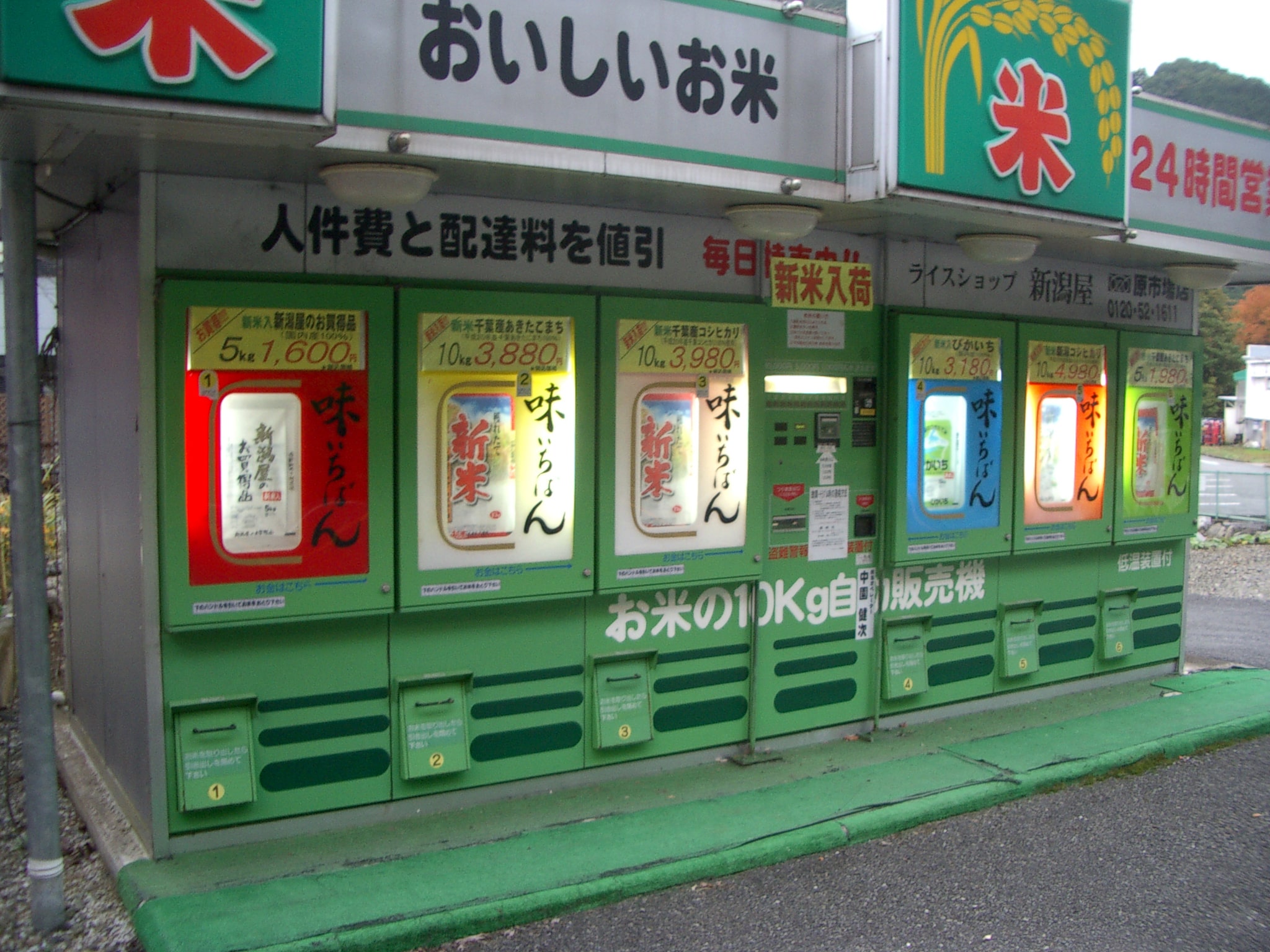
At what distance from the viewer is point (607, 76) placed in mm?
5004

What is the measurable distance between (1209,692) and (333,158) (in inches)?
280

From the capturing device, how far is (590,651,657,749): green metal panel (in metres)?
5.96

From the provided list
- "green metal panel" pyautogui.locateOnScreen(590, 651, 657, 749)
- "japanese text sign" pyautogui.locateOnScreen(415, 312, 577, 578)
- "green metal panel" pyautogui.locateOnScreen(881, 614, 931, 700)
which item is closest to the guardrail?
"green metal panel" pyautogui.locateOnScreen(881, 614, 931, 700)

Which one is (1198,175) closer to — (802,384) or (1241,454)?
(802,384)

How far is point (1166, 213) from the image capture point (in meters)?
7.12

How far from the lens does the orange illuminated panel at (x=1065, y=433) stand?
24.9ft

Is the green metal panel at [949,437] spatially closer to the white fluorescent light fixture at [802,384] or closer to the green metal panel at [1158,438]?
the white fluorescent light fixture at [802,384]

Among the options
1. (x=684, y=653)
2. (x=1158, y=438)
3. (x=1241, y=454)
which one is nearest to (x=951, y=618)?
(x=684, y=653)

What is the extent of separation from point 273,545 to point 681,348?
2355 millimetres

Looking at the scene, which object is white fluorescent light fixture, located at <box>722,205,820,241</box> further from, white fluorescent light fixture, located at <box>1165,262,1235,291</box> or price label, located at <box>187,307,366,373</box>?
white fluorescent light fixture, located at <box>1165,262,1235,291</box>

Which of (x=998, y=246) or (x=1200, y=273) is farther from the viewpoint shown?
(x=1200, y=273)

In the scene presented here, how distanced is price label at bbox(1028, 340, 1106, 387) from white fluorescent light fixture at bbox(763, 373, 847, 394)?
163cm

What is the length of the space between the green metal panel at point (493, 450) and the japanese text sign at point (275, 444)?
255mm

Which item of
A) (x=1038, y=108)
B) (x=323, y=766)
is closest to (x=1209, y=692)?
(x=1038, y=108)
